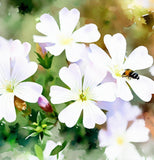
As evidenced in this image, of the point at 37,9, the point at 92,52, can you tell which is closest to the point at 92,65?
the point at 92,52

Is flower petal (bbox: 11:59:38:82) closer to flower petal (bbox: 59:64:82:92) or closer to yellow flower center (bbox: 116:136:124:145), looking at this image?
flower petal (bbox: 59:64:82:92)

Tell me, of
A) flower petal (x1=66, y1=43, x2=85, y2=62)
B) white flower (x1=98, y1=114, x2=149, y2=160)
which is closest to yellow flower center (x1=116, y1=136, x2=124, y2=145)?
white flower (x1=98, y1=114, x2=149, y2=160)

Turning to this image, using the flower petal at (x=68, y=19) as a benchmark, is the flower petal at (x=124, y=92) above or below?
below

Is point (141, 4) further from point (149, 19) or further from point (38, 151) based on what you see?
point (38, 151)

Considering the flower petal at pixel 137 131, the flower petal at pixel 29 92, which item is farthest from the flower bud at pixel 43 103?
the flower petal at pixel 137 131

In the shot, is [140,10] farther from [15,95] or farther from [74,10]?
[15,95]

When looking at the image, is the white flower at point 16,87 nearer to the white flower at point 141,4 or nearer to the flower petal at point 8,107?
the flower petal at point 8,107

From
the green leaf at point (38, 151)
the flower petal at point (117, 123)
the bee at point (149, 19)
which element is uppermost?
the bee at point (149, 19)
